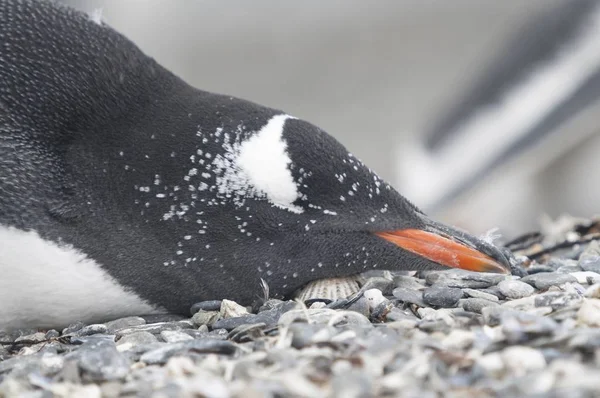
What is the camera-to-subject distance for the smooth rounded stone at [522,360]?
104 cm

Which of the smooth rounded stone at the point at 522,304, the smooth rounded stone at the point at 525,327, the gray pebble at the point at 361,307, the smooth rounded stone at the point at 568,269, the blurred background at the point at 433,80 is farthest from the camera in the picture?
the blurred background at the point at 433,80

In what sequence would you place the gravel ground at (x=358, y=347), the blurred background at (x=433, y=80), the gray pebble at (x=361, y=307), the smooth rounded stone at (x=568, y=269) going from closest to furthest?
the gravel ground at (x=358, y=347) → the gray pebble at (x=361, y=307) → the smooth rounded stone at (x=568, y=269) → the blurred background at (x=433, y=80)

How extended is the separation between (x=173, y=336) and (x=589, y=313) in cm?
66

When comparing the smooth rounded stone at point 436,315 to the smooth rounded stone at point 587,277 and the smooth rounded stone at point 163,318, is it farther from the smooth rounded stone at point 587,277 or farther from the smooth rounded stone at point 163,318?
the smooth rounded stone at point 163,318

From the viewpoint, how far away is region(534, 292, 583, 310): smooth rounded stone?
4.43 feet

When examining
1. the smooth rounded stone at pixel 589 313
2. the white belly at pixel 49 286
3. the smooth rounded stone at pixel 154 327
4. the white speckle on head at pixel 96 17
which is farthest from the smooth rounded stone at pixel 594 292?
the white speckle on head at pixel 96 17

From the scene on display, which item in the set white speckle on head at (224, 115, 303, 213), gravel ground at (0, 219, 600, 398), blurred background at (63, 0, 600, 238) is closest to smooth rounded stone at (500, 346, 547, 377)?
gravel ground at (0, 219, 600, 398)

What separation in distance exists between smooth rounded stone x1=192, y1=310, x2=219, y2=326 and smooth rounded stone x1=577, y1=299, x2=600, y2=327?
63cm

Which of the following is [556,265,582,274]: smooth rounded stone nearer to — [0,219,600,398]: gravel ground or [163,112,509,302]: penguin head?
[0,219,600,398]: gravel ground

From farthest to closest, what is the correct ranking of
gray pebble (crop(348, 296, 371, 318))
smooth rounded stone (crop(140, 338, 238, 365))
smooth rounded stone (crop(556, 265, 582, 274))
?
smooth rounded stone (crop(556, 265, 582, 274))
gray pebble (crop(348, 296, 371, 318))
smooth rounded stone (crop(140, 338, 238, 365))

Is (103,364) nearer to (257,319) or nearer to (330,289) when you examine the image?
(257,319)

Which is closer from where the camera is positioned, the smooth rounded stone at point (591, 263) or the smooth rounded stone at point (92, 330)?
the smooth rounded stone at point (92, 330)

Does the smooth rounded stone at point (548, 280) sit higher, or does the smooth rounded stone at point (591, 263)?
the smooth rounded stone at point (591, 263)

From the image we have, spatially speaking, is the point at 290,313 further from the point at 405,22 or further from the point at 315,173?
the point at 405,22
